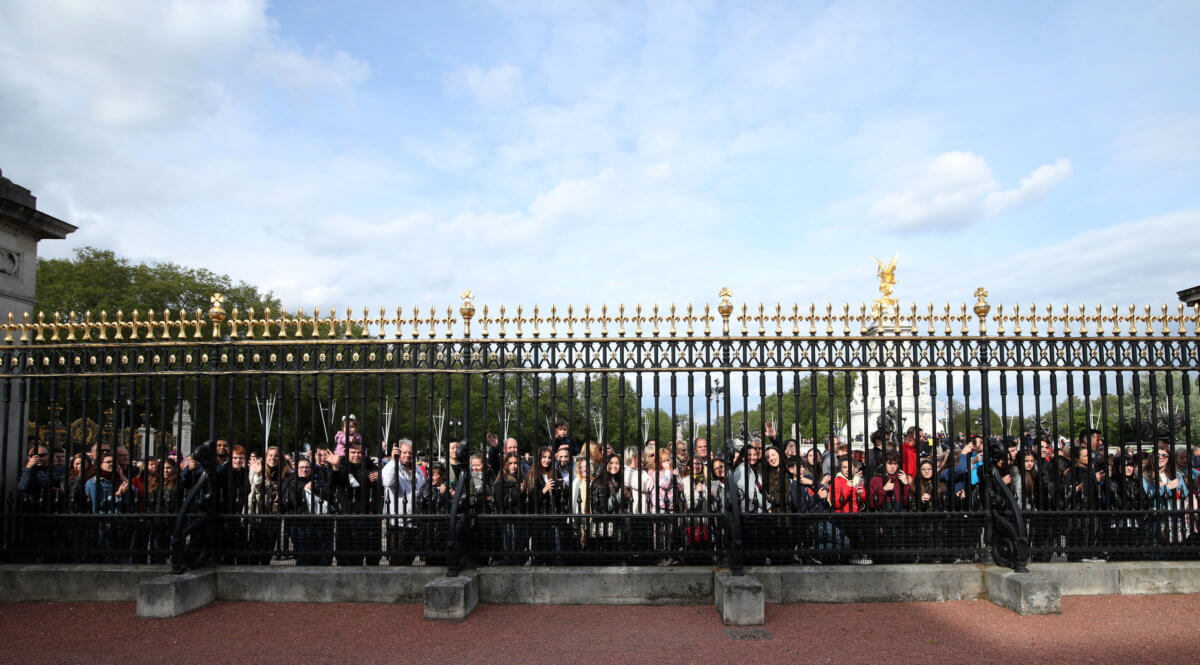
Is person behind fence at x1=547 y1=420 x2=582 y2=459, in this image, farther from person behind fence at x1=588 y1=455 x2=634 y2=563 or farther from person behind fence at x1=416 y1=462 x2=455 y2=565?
person behind fence at x1=416 y1=462 x2=455 y2=565

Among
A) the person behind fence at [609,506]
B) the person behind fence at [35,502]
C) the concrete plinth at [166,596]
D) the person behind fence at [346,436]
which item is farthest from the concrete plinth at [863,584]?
the person behind fence at [35,502]

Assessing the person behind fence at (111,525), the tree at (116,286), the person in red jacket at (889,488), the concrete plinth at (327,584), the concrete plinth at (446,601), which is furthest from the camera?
the tree at (116,286)

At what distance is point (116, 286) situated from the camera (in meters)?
31.3

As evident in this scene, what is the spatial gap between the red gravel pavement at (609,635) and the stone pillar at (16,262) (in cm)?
193

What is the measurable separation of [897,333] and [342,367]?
5.69 metres

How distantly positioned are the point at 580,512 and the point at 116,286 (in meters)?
31.1

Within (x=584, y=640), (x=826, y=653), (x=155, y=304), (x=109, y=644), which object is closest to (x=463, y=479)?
(x=584, y=640)

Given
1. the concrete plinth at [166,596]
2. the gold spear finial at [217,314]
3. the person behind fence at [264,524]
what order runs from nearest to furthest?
the concrete plinth at [166,596], the person behind fence at [264,524], the gold spear finial at [217,314]

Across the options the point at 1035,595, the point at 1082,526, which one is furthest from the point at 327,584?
the point at 1082,526

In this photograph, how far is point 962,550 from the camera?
24.4 feet

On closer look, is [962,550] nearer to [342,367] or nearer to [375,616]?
[375,616]

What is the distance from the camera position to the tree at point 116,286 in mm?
29141

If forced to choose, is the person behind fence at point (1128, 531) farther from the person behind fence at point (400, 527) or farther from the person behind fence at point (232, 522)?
the person behind fence at point (232, 522)

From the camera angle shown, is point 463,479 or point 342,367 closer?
point 463,479
